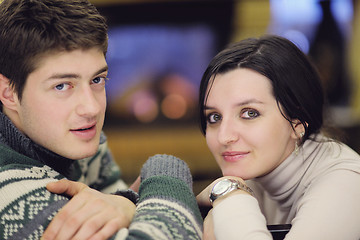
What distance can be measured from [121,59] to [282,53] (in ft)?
10.1

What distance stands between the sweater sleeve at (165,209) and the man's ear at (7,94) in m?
0.40

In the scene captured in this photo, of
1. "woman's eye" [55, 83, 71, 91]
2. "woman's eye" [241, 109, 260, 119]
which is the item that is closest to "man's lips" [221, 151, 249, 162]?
"woman's eye" [241, 109, 260, 119]

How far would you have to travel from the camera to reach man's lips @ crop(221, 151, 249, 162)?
4.01ft

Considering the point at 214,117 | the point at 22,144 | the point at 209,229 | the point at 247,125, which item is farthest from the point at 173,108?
the point at 209,229

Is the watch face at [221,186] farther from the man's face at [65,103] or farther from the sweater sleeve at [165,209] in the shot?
the man's face at [65,103]

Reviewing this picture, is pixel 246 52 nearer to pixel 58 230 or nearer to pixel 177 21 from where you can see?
pixel 58 230

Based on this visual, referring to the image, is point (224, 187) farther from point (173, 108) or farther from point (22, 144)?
point (173, 108)

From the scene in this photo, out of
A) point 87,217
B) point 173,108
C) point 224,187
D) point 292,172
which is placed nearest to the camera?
point 87,217

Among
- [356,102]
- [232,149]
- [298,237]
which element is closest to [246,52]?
[232,149]

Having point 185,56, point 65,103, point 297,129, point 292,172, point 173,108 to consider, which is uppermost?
point 65,103

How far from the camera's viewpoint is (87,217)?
3.01 ft

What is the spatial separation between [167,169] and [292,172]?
1.32 ft

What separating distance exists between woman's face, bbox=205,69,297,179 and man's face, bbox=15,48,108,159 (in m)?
0.34

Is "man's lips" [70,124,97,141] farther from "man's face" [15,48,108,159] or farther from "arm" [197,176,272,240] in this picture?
"arm" [197,176,272,240]
